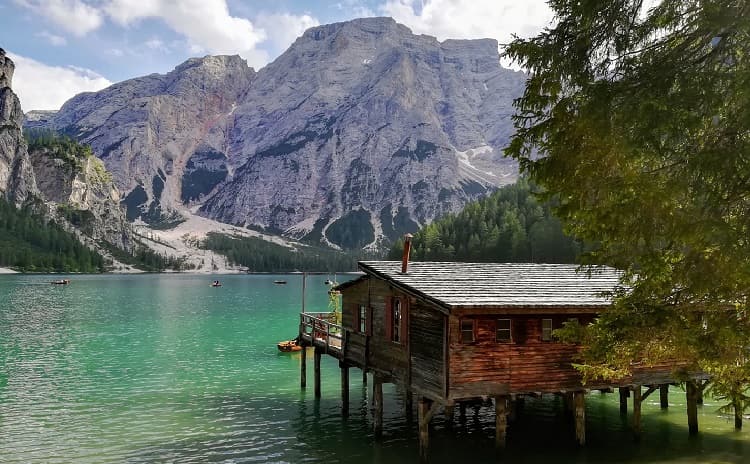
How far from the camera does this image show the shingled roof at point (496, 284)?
25.2m

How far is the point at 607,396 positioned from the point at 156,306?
328 feet

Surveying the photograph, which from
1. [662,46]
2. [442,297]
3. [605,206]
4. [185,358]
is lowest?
[185,358]

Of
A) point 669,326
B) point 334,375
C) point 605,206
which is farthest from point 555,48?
point 334,375

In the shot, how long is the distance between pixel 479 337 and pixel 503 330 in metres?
1.26

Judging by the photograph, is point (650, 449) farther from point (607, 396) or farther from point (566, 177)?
point (566, 177)

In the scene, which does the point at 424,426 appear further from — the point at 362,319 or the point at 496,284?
the point at 362,319

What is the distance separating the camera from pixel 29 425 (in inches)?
1329

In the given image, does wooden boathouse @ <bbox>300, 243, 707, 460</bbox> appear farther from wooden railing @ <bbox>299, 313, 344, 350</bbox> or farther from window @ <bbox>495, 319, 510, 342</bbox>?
wooden railing @ <bbox>299, 313, 344, 350</bbox>

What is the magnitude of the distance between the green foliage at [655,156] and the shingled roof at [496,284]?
11153 mm

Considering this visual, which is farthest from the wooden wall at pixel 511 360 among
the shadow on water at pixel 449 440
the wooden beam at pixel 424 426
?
the shadow on water at pixel 449 440

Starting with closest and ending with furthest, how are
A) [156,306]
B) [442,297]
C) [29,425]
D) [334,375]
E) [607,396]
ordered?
[442,297] < [29,425] < [607,396] < [334,375] < [156,306]

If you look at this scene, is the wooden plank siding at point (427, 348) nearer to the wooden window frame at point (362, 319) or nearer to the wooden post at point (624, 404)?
the wooden window frame at point (362, 319)

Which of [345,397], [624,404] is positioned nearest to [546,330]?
[624,404]

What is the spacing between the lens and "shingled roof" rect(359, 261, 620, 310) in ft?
82.7
